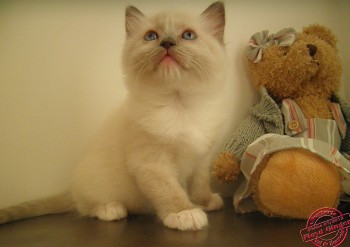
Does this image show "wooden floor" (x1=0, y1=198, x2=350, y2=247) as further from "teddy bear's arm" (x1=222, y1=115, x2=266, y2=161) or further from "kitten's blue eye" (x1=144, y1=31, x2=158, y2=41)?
"kitten's blue eye" (x1=144, y1=31, x2=158, y2=41)

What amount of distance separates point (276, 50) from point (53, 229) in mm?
1177

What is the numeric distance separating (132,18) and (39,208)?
0.91 meters

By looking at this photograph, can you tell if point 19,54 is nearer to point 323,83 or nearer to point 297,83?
point 297,83

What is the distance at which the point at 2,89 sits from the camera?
4.56 ft

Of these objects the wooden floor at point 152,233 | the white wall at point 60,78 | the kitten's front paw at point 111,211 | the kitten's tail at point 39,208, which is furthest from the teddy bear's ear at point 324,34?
the kitten's tail at point 39,208

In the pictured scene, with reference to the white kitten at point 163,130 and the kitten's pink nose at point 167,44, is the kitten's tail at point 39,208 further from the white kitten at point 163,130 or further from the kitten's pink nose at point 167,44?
the kitten's pink nose at point 167,44

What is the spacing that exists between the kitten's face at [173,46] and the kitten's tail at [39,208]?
65 cm

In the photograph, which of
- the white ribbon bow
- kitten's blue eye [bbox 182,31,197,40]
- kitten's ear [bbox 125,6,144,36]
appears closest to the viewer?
kitten's blue eye [bbox 182,31,197,40]

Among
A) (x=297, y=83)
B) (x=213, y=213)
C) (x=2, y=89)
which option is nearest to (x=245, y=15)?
(x=297, y=83)

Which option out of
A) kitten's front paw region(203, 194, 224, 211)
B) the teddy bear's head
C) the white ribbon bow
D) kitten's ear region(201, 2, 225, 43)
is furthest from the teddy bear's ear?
kitten's front paw region(203, 194, 224, 211)

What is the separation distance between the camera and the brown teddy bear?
0.91m

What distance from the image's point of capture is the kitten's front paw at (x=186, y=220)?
91 cm

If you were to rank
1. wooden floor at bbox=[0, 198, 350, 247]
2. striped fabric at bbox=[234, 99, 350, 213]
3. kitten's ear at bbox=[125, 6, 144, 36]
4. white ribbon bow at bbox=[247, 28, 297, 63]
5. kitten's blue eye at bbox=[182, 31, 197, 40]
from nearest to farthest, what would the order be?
wooden floor at bbox=[0, 198, 350, 247] < striped fabric at bbox=[234, 99, 350, 213] < kitten's blue eye at bbox=[182, 31, 197, 40] < kitten's ear at bbox=[125, 6, 144, 36] < white ribbon bow at bbox=[247, 28, 297, 63]

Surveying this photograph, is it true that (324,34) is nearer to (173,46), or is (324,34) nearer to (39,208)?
(173,46)
